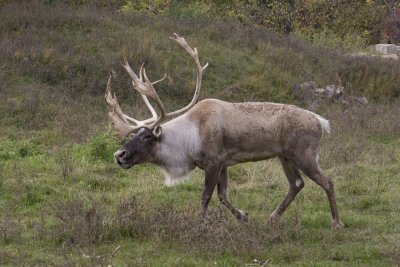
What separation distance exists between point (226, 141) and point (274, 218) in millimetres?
995


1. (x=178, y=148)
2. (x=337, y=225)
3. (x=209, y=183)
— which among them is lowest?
(x=337, y=225)

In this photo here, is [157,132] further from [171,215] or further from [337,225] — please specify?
[337,225]

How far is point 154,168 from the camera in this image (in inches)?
456

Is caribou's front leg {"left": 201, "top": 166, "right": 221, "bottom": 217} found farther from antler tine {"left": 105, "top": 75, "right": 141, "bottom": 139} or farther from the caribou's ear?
antler tine {"left": 105, "top": 75, "right": 141, "bottom": 139}

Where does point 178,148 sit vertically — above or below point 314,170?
above

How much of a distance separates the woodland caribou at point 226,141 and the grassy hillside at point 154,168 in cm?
46

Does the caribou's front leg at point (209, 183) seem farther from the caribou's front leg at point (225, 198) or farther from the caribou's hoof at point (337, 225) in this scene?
the caribou's hoof at point (337, 225)

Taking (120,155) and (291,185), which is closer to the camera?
(120,155)

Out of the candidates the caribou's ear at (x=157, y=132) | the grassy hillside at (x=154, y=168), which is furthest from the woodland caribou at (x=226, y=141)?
the grassy hillside at (x=154, y=168)

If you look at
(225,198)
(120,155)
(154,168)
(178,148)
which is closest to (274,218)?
(225,198)

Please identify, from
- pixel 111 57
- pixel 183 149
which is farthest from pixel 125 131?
pixel 111 57

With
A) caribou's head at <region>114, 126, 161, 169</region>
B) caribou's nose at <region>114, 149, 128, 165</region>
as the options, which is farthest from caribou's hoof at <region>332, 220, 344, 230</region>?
caribou's nose at <region>114, 149, 128, 165</region>

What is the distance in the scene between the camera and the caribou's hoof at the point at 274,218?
8.23m

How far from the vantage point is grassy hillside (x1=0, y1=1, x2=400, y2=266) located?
7469 mm
